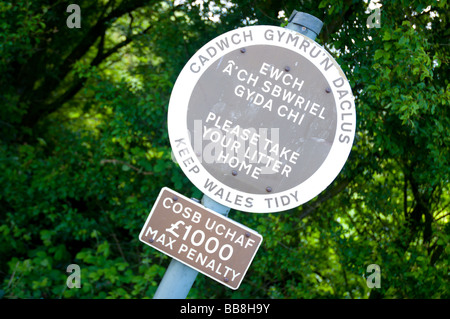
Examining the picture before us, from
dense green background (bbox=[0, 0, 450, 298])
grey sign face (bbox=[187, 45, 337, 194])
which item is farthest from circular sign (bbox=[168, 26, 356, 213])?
dense green background (bbox=[0, 0, 450, 298])

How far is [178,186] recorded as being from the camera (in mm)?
4996

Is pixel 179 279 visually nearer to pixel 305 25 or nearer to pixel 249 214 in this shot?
pixel 305 25

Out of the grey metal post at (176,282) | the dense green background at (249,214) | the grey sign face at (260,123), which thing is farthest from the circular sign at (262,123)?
the dense green background at (249,214)

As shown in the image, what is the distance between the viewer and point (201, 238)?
1.68 meters

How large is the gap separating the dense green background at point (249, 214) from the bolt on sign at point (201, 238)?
2.18 m

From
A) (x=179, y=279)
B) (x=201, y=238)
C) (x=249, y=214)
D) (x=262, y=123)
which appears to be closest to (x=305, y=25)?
(x=262, y=123)

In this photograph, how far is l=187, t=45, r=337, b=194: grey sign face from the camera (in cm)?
171

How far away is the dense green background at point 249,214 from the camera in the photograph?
415 cm

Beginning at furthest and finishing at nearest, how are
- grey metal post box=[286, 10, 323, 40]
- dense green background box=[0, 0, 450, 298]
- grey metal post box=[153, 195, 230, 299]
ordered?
dense green background box=[0, 0, 450, 298] → grey metal post box=[286, 10, 323, 40] → grey metal post box=[153, 195, 230, 299]

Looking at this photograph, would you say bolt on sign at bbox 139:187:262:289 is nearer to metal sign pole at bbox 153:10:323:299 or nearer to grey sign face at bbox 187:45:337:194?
metal sign pole at bbox 153:10:323:299

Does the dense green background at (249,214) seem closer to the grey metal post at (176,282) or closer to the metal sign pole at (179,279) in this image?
the metal sign pole at (179,279)
